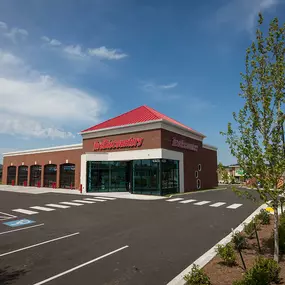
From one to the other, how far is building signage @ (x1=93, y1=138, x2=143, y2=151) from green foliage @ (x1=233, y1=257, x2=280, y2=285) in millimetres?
24072

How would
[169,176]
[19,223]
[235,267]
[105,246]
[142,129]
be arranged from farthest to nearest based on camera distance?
[142,129]
[169,176]
[19,223]
[105,246]
[235,267]

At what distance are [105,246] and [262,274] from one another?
17.0ft

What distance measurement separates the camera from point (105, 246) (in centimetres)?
865

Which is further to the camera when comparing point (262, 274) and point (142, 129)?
point (142, 129)

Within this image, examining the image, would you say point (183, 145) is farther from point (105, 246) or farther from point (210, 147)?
point (105, 246)

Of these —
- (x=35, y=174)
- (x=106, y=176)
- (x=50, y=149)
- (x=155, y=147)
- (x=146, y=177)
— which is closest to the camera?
(x=155, y=147)

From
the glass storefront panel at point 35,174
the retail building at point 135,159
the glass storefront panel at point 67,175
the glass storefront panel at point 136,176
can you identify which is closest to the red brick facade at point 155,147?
the retail building at point 135,159

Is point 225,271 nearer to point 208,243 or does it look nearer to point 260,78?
point 208,243

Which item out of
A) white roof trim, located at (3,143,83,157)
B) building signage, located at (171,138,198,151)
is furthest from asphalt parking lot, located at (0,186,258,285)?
white roof trim, located at (3,143,83,157)

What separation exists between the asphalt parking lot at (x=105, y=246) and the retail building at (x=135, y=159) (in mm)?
14397

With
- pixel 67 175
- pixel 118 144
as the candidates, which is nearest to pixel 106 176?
pixel 118 144

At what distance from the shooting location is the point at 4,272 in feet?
21.3

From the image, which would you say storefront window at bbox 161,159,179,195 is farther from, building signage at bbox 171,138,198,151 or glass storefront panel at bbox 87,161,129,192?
glass storefront panel at bbox 87,161,129,192

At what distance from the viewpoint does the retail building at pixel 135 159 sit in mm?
28438
